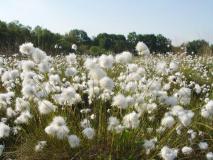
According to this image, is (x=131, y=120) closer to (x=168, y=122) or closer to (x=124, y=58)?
(x=168, y=122)

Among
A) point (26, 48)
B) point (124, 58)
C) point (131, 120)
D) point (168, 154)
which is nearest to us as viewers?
point (168, 154)

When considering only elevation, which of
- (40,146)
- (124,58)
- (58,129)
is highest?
(124,58)

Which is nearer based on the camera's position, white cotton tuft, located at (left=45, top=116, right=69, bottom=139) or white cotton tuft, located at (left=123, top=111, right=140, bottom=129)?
white cotton tuft, located at (left=45, top=116, right=69, bottom=139)

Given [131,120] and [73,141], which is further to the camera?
[131,120]

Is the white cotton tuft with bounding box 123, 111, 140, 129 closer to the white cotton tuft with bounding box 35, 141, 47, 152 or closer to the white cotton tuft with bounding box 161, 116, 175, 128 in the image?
the white cotton tuft with bounding box 161, 116, 175, 128

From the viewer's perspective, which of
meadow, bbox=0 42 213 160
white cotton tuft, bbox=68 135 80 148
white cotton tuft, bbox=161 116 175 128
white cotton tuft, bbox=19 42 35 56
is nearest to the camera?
white cotton tuft, bbox=68 135 80 148

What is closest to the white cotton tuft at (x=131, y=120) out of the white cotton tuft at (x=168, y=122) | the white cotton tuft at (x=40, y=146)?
the white cotton tuft at (x=168, y=122)

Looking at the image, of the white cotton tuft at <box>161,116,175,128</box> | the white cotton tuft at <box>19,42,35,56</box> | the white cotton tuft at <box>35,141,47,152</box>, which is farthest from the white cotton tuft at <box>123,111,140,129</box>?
the white cotton tuft at <box>19,42,35,56</box>

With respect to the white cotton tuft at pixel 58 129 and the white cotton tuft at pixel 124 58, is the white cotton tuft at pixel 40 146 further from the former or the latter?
the white cotton tuft at pixel 124 58

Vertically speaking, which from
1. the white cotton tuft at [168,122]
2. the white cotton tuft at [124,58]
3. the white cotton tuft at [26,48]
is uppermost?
the white cotton tuft at [26,48]

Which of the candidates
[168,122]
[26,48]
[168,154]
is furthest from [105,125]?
[26,48]

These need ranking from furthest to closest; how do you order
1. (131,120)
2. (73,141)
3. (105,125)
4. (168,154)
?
(105,125), (131,120), (73,141), (168,154)

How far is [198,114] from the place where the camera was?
4281 millimetres

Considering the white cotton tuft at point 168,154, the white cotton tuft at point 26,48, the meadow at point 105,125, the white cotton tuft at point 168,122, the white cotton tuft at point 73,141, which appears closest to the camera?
the white cotton tuft at point 168,154
